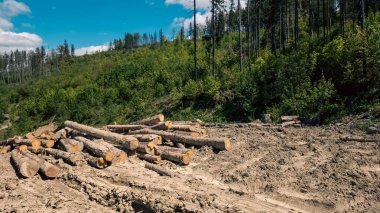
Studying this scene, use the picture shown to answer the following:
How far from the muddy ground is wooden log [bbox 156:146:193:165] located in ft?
0.78

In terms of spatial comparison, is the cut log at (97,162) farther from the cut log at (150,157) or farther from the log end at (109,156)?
the cut log at (150,157)

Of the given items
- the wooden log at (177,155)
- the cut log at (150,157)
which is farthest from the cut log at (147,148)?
the wooden log at (177,155)

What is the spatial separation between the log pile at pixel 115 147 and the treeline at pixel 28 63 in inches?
4255

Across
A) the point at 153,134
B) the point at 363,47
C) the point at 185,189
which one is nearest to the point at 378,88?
the point at 363,47

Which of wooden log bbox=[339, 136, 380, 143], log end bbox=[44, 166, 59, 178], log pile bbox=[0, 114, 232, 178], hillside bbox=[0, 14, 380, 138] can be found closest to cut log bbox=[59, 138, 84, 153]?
log pile bbox=[0, 114, 232, 178]

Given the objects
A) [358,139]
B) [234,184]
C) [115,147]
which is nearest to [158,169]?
[234,184]

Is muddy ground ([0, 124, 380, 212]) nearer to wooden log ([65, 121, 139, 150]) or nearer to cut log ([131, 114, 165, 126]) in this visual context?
wooden log ([65, 121, 139, 150])

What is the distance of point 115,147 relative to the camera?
11445 mm

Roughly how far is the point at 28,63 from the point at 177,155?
136779 millimetres

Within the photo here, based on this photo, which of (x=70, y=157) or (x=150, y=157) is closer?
(x=150, y=157)

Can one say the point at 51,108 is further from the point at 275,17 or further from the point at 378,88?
the point at 378,88

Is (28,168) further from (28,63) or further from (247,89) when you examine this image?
(28,63)

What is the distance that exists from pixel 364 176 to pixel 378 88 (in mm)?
11217

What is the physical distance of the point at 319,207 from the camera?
247 inches
